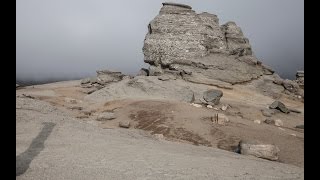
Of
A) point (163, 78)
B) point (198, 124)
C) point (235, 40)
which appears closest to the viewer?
point (198, 124)

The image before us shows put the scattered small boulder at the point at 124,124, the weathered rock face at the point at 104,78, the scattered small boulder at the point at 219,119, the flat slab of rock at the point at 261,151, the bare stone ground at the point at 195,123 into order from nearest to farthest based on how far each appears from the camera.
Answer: the flat slab of rock at the point at 261,151 → the bare stone ground at the point at 195,123 → the scattered small boulder at the point at 124,124 → the scattered small boulder at the point at 219,119 → the weathered rock face at the point at 104,78

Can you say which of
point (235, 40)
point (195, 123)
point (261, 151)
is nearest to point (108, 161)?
point (261, 151)

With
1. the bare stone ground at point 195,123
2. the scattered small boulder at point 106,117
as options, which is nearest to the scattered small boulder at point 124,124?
the bare stone ground at point 195,123

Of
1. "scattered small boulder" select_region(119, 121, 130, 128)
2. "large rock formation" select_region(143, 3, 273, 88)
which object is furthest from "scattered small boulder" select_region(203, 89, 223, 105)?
"scattered small boulder" select_region(119, 121, 130, 128)

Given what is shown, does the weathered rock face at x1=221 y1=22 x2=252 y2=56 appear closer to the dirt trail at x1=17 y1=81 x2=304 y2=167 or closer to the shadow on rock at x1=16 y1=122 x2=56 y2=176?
the dirt trail at x1=17 y1=81 x2=304 y2=167

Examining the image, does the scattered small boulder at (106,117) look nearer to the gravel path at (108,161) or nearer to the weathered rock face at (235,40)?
the gravel path at (108,161)

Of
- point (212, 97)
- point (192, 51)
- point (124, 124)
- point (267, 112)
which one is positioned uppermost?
point (192, 51)

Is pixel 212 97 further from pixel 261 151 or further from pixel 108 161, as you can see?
pixel 108 161

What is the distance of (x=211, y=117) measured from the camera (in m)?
19.4

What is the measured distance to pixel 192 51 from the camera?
3281 centimetres

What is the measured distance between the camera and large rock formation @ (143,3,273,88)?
32.0m

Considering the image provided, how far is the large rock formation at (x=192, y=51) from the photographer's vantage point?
32031 mm
